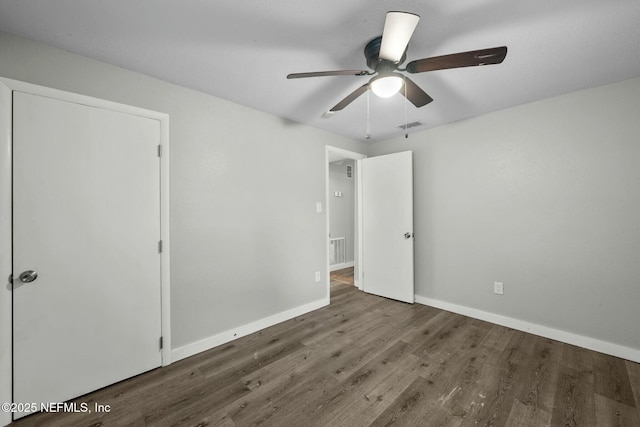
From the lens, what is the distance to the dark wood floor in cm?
153

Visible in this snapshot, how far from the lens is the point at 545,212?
8.18ft

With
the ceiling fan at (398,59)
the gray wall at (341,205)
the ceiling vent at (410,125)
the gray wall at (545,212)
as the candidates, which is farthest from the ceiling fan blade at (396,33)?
the gray wall at (341,205)

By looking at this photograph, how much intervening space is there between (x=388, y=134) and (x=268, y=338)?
303cm

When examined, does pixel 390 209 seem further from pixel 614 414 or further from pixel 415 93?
pixel 614 414

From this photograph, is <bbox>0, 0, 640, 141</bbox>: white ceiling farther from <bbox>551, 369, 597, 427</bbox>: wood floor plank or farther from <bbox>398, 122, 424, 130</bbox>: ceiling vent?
<bbox>551, 369, 597, 427</bbox>: wood floor plank

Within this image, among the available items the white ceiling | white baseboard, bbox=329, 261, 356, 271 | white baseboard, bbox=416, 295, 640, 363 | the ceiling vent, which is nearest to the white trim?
the white ceiling

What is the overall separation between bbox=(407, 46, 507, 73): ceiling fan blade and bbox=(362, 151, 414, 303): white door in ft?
6.44

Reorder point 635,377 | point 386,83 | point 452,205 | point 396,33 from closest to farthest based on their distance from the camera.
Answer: point 396,33
point 386,83
point 635,377
point 452,205

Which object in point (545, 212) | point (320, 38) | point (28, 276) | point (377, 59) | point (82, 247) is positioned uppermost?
point (320, 38)

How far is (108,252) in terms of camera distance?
5.98ft

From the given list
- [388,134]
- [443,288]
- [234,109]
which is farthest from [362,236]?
[234,109]

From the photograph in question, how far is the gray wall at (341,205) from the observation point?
5457mm

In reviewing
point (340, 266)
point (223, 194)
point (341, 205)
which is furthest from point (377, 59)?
point (340, 266)

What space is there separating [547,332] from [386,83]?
2.88 meters
